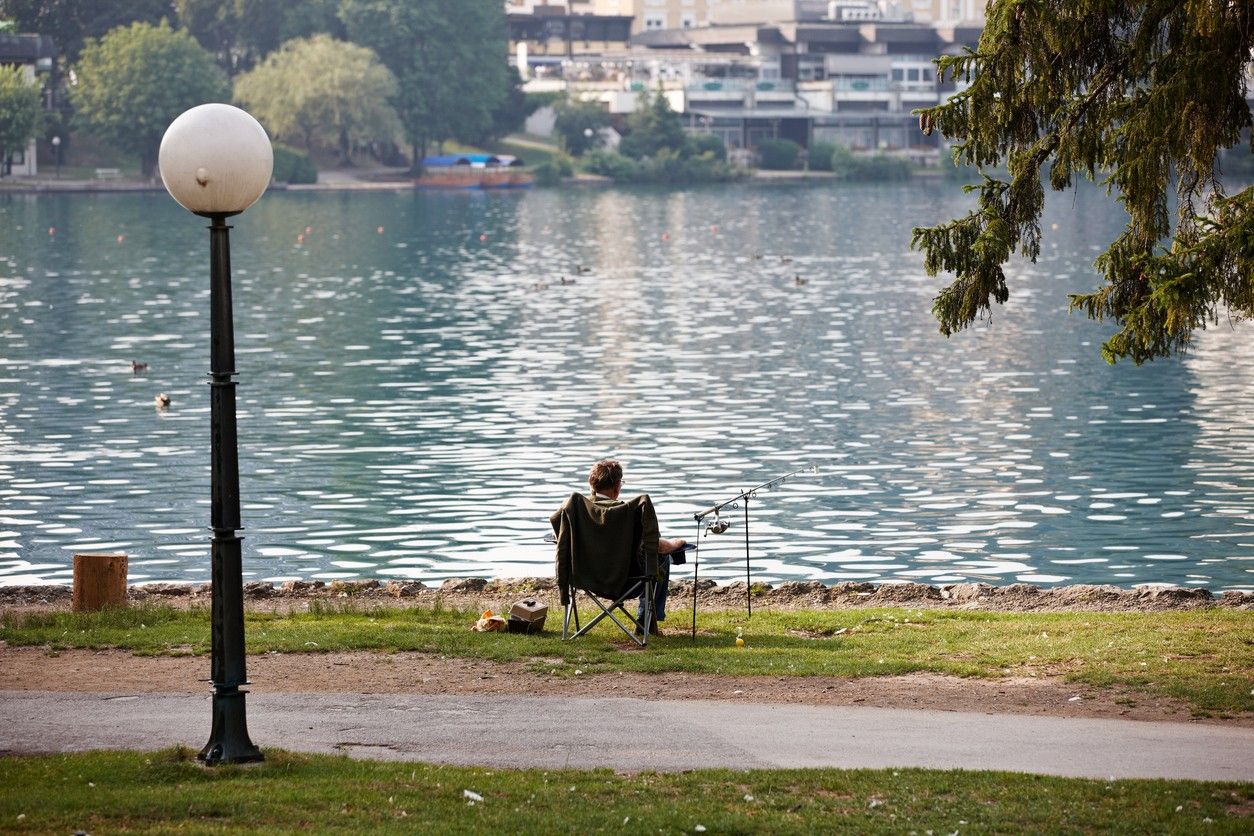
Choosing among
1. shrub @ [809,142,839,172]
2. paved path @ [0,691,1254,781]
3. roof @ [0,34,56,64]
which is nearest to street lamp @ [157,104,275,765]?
A: paved path @ [0,691,1254,781]

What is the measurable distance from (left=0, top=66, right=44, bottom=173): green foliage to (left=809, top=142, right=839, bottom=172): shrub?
83.3 metres

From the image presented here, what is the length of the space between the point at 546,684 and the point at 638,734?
1.92 m

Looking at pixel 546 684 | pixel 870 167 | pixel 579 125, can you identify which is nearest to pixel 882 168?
pixel 870 167

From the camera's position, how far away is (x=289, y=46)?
520 feet

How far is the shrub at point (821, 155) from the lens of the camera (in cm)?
19088

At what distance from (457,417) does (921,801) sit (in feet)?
103

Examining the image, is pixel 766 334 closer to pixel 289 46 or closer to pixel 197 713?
pixel 197 713

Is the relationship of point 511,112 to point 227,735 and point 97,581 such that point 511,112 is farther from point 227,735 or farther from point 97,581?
point 227,735

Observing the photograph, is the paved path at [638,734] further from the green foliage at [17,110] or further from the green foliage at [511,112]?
the green foliage at [511,112]

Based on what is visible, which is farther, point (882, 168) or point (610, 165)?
point (882, 168)

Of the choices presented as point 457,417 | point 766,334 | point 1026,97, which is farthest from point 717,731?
point 766,334

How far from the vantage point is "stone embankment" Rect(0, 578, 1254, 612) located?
20.0 m

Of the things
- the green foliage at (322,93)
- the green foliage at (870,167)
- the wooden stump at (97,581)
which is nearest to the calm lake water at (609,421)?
the wooden stump at (97,581)

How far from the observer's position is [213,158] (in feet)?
37.8
